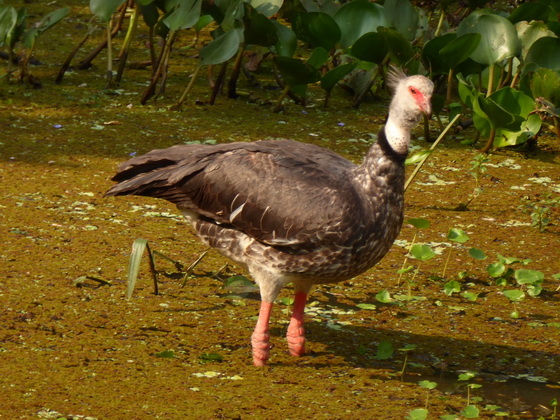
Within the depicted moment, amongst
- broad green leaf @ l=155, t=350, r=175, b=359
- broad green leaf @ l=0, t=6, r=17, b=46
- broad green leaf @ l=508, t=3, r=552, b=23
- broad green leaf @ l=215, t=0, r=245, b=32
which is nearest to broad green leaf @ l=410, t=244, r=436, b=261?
broad green leaf @ l=155, t=350, r=175, b=359

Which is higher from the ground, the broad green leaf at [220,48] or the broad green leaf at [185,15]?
the broad green leaf at [185,15]

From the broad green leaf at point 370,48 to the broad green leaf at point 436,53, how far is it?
1.25 feet

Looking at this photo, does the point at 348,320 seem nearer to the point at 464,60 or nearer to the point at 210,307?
the point at 210,307

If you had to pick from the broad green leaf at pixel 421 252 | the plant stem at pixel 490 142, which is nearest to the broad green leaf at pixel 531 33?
the plant stem at pixel 490 142

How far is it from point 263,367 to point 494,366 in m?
1.16

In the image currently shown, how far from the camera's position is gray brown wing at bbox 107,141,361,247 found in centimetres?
408

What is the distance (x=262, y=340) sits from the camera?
418cm

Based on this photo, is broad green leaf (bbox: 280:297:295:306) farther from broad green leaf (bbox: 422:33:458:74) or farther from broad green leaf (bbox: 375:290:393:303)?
broad green leaf (bbox: 422:33:458:74)

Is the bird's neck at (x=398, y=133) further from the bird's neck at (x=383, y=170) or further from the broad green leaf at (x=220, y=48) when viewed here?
the broad green leaf at (x=220, y=48)

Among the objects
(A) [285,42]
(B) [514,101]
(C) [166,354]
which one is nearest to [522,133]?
(B) [514,101]

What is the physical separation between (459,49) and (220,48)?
6.51 ft

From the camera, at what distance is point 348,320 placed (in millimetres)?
4820

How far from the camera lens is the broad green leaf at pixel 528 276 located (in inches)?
199

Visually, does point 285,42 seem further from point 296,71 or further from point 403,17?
point 403,17
